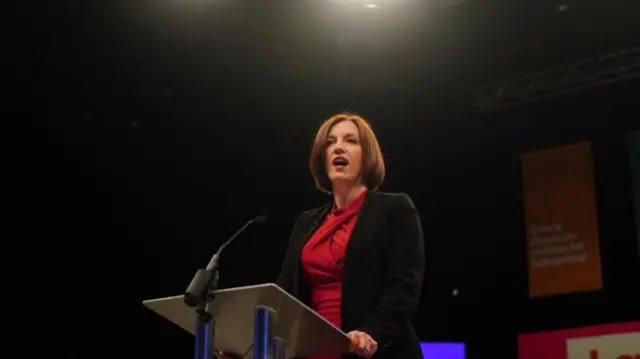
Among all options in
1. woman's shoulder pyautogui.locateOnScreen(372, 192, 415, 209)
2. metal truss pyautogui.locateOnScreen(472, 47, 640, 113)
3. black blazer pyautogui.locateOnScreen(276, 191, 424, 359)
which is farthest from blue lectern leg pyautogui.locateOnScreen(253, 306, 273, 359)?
metal truss pyautogui.locateOnScreen(472, 47, 640, 113)

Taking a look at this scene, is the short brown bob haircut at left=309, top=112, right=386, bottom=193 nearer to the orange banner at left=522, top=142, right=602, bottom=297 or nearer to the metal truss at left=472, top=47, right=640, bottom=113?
the metal truss at left=472, top=47, right=640, bottom=113

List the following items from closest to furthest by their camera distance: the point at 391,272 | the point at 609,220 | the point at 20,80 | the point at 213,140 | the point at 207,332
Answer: the point at 207,332 < the point at 391,272 < the point at 20,80 < the point at 609,220 < the point at 213,140

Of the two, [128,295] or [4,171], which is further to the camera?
[128,295]

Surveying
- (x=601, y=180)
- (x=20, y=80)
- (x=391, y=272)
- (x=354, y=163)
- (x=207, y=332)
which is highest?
(x=20, y=80)

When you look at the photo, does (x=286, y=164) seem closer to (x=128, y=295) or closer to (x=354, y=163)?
(x=128, y=295)

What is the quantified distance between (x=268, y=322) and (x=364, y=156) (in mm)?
622

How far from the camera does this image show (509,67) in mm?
5562

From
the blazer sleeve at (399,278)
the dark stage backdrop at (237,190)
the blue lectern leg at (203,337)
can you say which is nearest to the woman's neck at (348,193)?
the blazer sleeve at (399,278)

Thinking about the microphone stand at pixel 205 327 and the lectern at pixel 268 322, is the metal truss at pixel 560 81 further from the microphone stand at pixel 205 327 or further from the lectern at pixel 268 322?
the microphone stand at pixel 205 327

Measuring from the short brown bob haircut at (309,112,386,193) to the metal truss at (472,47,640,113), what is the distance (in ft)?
11.6

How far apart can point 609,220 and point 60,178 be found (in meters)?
3.58

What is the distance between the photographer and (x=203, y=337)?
178cm

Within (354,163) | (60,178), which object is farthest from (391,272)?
(60,178)

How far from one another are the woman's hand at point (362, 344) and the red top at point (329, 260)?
5.9 inches
